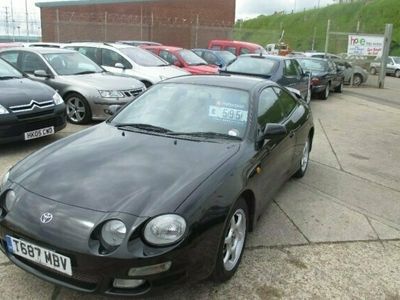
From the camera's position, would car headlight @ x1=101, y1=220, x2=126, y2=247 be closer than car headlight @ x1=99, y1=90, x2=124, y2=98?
Yes

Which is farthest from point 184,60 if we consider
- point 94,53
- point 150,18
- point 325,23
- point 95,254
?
point 325,23

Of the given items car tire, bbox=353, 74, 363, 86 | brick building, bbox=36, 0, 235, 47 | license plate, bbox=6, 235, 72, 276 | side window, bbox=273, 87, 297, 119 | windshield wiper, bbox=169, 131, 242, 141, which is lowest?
car tire, bbox=353, 74, 363, 86

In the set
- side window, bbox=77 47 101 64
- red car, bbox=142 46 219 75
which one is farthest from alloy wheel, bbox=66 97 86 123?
red car, bbox=142 46 219 75

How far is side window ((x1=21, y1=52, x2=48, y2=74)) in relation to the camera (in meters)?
8.70

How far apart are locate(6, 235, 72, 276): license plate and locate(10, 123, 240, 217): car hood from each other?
0.33 m

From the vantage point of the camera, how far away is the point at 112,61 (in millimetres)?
11102

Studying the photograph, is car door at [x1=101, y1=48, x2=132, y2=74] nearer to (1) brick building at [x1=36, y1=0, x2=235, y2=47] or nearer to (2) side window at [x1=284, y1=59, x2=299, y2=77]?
(2) side window at [x1=284, y1=59, x2=299, y2=77]

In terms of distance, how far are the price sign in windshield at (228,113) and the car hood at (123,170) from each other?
1.16 feet

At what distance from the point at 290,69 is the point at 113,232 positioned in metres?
9.34

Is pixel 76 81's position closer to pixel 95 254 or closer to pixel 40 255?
pixel 40 255

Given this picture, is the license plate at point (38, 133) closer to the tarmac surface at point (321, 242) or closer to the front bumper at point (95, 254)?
the tarmac surface at point (321, 242)

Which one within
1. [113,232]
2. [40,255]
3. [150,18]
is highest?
[150,18]

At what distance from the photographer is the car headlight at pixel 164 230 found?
2.60 m

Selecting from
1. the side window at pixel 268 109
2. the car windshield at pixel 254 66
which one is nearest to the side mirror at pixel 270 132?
the side window at pixel 268 109
